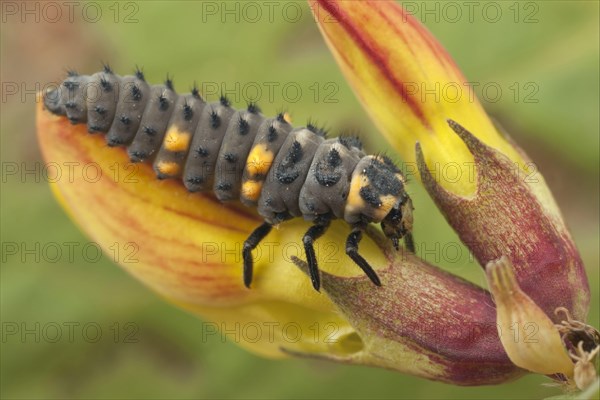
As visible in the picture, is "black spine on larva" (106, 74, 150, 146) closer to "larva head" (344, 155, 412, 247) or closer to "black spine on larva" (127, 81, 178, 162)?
"black spine on larva" (127, 81, 178, 162)

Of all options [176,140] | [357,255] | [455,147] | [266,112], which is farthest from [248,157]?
[266,112]

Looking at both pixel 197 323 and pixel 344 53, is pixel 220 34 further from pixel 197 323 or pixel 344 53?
pixel 344 53

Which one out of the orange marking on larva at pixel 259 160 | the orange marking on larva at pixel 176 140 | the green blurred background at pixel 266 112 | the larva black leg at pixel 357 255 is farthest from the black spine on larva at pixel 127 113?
the green blurred background at pixel 266 112

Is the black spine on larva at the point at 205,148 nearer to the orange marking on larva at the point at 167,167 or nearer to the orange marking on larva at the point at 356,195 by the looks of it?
the orange marking on larva at the point at 167,167

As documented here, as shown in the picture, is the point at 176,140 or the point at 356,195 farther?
the point at 176,140

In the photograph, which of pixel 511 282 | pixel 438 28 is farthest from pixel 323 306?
pixel 438 28

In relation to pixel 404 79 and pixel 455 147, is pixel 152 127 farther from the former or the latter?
pixel 455 147

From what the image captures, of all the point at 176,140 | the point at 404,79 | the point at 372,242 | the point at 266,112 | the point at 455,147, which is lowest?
the point at 266,112
